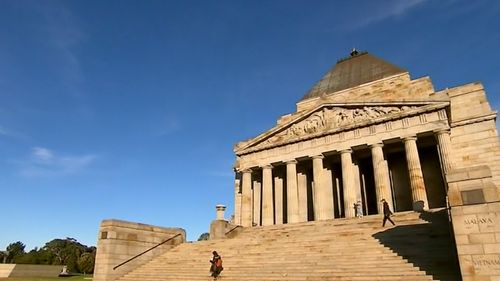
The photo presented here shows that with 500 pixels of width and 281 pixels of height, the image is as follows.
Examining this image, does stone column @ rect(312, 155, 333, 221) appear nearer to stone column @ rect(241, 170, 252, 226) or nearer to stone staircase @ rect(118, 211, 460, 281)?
stone staircase @ rect(118, 211, 460, 281)

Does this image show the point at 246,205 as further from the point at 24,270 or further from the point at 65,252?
the point at 65,252

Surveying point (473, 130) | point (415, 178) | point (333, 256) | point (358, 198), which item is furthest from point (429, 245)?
point (473, 130)

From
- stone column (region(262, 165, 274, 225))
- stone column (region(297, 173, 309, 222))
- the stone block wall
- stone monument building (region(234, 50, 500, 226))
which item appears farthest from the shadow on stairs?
stone column (region(262, 165, 274, 225))

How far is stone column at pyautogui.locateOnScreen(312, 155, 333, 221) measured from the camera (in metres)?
27.2

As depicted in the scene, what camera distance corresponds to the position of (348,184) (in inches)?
1045

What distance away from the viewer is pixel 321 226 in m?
22.2

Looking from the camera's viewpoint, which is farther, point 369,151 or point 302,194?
point 302,194

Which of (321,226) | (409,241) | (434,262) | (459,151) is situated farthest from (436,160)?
(434,262)

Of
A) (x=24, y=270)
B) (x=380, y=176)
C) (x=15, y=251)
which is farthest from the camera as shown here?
(x=15, y=251)

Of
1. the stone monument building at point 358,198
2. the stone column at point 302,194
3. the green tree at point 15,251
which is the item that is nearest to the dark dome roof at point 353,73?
the stone monument building at point 358,198

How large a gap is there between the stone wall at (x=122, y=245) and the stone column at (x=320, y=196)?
11.7 meters

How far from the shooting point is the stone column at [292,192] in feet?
92.8

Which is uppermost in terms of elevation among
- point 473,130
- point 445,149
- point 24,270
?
point 473,130

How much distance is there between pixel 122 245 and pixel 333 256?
37.9 feet
